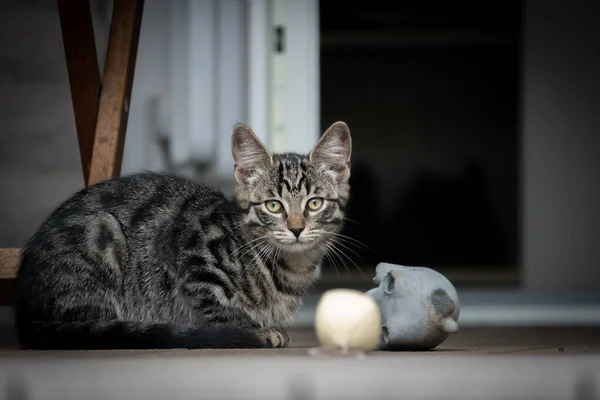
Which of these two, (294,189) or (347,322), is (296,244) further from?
(347,322)

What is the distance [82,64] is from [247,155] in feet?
1.98

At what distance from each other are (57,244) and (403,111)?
7.24m

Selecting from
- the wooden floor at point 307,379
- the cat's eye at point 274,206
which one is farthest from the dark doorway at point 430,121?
the wooden floor at point 307,379

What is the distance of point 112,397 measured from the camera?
148cm

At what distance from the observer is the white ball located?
6.17 ft

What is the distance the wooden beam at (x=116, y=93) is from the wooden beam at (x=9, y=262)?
0.33m

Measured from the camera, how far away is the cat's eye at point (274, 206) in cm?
241

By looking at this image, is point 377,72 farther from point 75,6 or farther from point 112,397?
point 112,397

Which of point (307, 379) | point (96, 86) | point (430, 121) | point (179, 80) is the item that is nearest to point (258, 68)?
point (179, 80)

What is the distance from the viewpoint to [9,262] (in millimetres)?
2676

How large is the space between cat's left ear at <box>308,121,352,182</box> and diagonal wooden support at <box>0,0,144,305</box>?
0.61 metres

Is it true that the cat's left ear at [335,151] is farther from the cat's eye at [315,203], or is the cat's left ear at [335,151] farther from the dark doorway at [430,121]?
the dark doorway at [430,121]

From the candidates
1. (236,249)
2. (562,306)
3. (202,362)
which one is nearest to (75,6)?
(236,249)

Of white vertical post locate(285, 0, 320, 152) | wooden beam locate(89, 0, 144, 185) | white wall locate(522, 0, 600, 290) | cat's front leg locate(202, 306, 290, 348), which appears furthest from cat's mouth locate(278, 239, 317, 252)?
white wall locate(522, 0, 600, 290)
